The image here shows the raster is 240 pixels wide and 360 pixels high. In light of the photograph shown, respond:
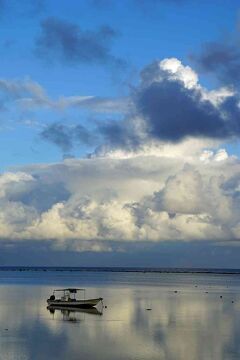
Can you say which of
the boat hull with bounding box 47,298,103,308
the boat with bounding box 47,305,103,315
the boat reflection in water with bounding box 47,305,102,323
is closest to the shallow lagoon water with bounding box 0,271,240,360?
the boat reflection in water with bounding box 47,305,102,323

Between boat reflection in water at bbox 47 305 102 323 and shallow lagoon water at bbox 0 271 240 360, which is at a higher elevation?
boat reflection in water at bbox 47 305 102 323

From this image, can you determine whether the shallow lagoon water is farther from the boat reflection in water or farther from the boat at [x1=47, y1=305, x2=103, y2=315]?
the boat at [x1=47, y1=305, x2=103, y2=315]

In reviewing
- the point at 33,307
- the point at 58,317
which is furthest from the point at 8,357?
the point at 33,307

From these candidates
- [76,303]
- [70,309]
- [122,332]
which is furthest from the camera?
[76,303]

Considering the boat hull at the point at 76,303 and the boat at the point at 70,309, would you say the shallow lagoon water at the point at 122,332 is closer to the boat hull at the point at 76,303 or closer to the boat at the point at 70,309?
the boat at the point at 70,309

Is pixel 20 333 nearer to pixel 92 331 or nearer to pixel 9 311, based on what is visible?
pixel 92 331

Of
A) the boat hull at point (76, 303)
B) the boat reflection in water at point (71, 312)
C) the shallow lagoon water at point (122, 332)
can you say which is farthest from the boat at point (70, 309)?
the shallow lagoon water at point (122, 332)

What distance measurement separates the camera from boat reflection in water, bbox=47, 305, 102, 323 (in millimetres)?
59938

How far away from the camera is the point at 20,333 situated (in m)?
46.7

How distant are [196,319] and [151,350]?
2046 cm

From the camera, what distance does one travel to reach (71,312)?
66750 mm

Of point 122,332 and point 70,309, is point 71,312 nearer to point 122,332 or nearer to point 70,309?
point 70,309

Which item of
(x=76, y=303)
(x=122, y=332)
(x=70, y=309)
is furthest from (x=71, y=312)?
(x=122, y=332)

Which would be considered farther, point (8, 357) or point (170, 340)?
point (170, 340)
